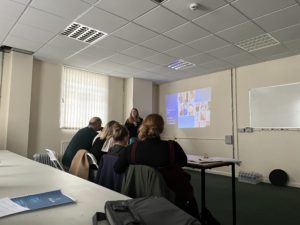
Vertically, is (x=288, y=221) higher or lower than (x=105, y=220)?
lower

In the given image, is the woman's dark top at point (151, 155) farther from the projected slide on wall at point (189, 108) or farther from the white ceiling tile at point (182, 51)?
the projected slide on wall at point (189, 108)

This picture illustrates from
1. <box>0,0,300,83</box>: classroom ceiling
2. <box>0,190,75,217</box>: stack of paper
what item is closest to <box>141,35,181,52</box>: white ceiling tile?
<box>0,0,300,83</box>: classroom ceiling

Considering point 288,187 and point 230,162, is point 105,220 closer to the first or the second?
point 230,162

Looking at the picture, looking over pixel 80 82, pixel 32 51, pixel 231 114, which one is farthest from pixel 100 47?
pixel 231 114

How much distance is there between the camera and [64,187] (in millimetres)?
1321

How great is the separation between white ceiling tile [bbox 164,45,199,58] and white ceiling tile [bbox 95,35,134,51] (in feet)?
2.58

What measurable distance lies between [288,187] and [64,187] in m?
4.33

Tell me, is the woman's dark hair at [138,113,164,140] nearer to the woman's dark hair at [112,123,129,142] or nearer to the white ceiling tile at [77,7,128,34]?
the woman's dark hair at [112,123,129,142]

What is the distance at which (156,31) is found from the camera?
3.38 m

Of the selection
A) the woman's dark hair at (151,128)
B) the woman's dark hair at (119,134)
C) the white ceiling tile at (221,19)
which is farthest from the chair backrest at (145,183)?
the white ceiling tile at (221,19)

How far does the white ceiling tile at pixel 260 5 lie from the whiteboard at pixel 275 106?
2.15 meters

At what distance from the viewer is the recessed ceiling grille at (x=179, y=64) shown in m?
4.83

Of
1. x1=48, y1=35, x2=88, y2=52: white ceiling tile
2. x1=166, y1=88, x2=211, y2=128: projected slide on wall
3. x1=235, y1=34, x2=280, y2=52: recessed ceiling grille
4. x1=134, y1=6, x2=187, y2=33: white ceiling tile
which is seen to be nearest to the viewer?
x1=134, y1=6, x2=187, y2=33: white ceiling tile

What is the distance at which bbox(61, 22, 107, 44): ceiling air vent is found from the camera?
333cm
